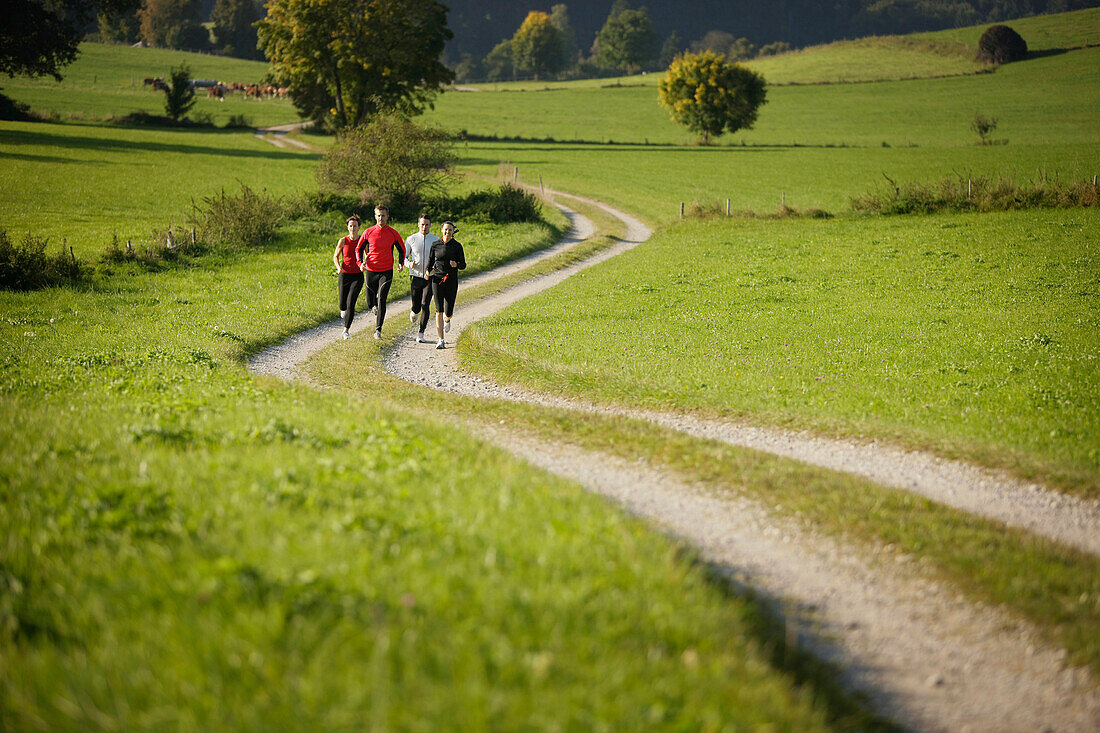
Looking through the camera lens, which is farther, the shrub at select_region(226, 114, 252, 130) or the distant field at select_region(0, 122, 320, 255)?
the shrub at select_region(226, 114, 252, 130)

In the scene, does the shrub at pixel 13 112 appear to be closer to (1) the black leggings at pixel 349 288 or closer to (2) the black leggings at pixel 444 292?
(1) the black leggings at pixel 349 288

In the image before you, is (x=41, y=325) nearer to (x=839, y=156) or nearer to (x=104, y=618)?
(x=104, y=618)

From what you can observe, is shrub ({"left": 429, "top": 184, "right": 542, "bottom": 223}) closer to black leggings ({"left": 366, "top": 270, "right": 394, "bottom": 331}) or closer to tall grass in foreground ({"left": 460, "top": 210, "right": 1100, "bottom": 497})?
tall grass in foreground ({"left": 460, "top": 210, "right": 1100, "bottom": 497})

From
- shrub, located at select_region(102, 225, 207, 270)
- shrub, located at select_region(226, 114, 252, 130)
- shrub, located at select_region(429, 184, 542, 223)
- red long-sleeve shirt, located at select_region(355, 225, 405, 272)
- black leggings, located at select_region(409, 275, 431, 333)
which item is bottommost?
black leggings, located at select_region(409, 275, 431, 333)

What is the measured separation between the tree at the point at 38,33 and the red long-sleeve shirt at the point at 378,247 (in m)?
55.3

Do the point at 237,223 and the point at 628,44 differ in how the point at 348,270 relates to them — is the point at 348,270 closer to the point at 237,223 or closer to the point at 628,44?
the point at 237,223

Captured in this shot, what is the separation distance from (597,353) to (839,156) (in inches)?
2646

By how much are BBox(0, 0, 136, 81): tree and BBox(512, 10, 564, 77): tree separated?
455ft

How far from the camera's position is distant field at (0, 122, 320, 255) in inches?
1375

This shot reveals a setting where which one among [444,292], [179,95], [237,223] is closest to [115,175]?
[237,223]

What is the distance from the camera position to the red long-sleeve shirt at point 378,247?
17266 mm

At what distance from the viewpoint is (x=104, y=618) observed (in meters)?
4.55

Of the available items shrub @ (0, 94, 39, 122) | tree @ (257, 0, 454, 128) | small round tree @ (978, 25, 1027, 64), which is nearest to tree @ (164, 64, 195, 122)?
shrub @ (0, 94, 39, 122)

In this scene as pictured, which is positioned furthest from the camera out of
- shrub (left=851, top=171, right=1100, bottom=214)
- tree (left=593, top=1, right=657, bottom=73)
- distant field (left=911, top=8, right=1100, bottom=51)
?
tree (left=593, top=1, right=657, bottom=73)
